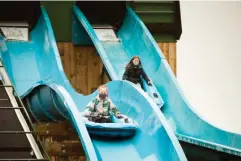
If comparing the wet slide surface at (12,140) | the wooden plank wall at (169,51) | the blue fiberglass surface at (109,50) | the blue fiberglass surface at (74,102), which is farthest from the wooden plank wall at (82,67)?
the wet slide surface at (12,140)

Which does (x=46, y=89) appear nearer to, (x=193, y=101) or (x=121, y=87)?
(x=121, y=87)

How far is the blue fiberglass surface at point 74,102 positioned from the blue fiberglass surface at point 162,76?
51 centimetres

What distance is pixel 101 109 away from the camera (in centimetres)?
505

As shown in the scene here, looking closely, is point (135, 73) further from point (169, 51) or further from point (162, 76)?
point (169, 51)

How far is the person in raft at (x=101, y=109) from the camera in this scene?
198 inches

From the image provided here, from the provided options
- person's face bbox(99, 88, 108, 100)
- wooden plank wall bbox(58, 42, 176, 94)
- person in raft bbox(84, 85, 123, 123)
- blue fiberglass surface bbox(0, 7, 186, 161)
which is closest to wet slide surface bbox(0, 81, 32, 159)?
blue fiberglass surface bbox(0, 7, 186, 161)

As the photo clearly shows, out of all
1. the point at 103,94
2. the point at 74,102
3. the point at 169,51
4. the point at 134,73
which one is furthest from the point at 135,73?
the point at 169,51

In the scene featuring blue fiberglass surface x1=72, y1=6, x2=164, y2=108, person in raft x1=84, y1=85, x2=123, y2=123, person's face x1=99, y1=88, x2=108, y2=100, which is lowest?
person in raft x1=84, y1=85, x2=123, y2=123

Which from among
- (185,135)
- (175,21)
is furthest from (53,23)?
(185,135)

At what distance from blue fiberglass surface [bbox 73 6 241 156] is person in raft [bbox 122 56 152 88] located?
0.43ft

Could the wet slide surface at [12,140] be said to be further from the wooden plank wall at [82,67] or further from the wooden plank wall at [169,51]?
the wooden plank wall at [169,51]

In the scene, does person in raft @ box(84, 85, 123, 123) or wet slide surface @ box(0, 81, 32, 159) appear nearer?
wet slide surface @ box(0, 81, 32, 159)

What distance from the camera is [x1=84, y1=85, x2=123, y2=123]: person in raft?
5031mm

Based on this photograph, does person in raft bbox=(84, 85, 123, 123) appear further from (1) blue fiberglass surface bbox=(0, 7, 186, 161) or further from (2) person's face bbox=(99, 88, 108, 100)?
(1) blue fiberglass surface bbox=(0, 7, 186, 161)
